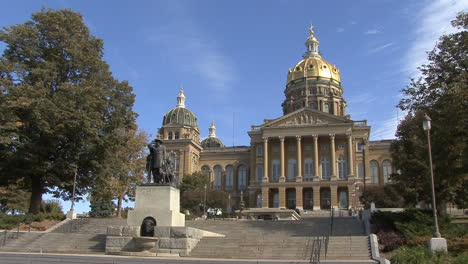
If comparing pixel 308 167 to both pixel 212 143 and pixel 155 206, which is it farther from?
pixel 155 206

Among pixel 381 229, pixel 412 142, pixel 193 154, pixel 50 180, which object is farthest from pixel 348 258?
pixel 193 154

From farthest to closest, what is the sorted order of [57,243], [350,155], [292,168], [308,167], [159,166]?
[292,168], [308,167], [350,155], [57,243], [159,166]

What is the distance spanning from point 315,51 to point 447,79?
81824 millimetres

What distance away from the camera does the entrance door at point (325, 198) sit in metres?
72.1

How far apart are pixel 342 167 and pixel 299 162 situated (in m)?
7.28

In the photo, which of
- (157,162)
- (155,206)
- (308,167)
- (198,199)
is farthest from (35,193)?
(308,167)

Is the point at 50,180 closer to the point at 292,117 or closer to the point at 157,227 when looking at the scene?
the point at 157,227

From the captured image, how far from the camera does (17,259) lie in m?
17.3

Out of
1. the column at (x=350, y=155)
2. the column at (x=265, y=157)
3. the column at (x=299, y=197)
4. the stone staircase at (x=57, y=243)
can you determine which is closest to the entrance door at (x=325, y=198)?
the column at (x=299, y=197)

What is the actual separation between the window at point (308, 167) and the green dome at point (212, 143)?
3866 cm

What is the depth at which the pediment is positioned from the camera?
241 ft

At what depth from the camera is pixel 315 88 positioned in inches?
3686

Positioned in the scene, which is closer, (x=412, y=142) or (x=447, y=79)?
(x=447, y=79)

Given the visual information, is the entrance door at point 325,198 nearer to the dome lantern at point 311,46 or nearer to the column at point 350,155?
the column at point 350,155
